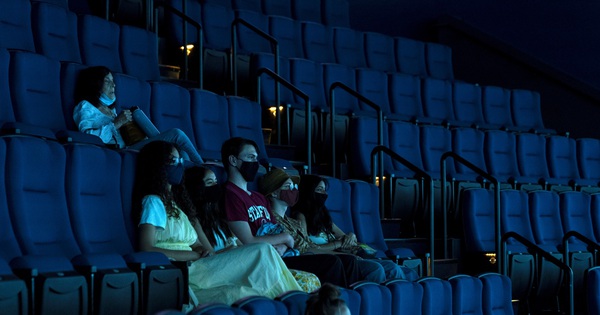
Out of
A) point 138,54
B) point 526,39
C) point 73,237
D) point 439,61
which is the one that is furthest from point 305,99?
point 526,39

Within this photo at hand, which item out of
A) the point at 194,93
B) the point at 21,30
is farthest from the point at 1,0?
the point at 194,93

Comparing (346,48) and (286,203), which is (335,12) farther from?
(286,203)

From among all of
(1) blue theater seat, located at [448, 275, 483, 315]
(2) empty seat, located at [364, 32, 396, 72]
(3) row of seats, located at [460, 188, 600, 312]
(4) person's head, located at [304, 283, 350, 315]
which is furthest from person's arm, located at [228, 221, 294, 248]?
(2) empty seat, located at [364, 32, 396, 72]

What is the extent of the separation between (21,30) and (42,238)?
116cm

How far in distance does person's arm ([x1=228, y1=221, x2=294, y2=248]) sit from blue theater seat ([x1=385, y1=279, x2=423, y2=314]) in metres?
0.27

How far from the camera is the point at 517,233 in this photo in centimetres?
358

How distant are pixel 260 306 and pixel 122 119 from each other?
109 centimetres

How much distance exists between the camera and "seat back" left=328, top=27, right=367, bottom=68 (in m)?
Result: 4.68

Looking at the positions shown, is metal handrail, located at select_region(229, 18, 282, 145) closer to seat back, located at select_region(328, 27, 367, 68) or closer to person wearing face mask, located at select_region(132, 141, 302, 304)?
seat back, located at select_region(328, 27, 367, 68)

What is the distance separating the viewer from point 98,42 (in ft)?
10.6

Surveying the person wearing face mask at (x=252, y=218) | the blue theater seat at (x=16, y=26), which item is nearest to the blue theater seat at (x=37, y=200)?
the person wearing face mask at (x=252, y=218)

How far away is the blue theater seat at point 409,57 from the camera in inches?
194

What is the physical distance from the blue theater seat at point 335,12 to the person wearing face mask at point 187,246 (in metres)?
2.94

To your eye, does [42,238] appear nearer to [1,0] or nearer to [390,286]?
[390,286]
